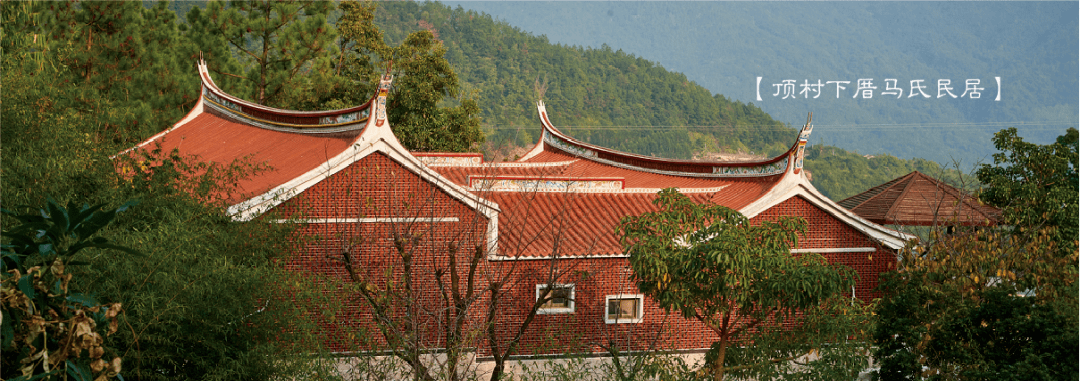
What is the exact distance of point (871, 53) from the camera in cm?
10619

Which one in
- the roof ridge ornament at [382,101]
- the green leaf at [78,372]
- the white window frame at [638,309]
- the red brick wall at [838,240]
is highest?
the roof ridge ornament at [382,101]

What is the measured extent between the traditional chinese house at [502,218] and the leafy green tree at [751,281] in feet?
2.94

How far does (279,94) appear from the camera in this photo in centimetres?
2398

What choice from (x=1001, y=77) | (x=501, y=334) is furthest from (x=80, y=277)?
(x=1001, y=77)

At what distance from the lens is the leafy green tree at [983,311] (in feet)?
19.1

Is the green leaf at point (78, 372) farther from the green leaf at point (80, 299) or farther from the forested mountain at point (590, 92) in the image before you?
the forested mountain at point (590, 92)

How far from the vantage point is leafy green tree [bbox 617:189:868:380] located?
6.99 m

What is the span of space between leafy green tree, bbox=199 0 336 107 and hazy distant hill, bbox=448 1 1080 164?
70.7m

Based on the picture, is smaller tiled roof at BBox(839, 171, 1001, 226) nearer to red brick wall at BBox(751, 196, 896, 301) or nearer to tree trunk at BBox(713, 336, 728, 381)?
red brick wall at BBox(751, 196, 896, 301)

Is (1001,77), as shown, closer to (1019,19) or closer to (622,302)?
(1019,19)

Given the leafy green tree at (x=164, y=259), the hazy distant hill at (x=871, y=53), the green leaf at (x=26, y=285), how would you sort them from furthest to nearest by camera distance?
1. the hazy distant hill at (x=871, y=53)
2. the leafy green tree at (x=164, y=259)
3. the green leaf at (x=26, y=285)

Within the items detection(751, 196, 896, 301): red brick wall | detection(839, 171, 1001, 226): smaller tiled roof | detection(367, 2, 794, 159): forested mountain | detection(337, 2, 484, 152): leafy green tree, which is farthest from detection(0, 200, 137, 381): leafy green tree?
detection(367, 2, 794, 159): forested mountain

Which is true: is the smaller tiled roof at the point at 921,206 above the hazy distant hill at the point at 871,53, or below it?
below

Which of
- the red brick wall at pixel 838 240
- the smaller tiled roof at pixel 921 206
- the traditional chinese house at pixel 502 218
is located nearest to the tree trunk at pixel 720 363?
the traditional chinese house at pixel 502 218
